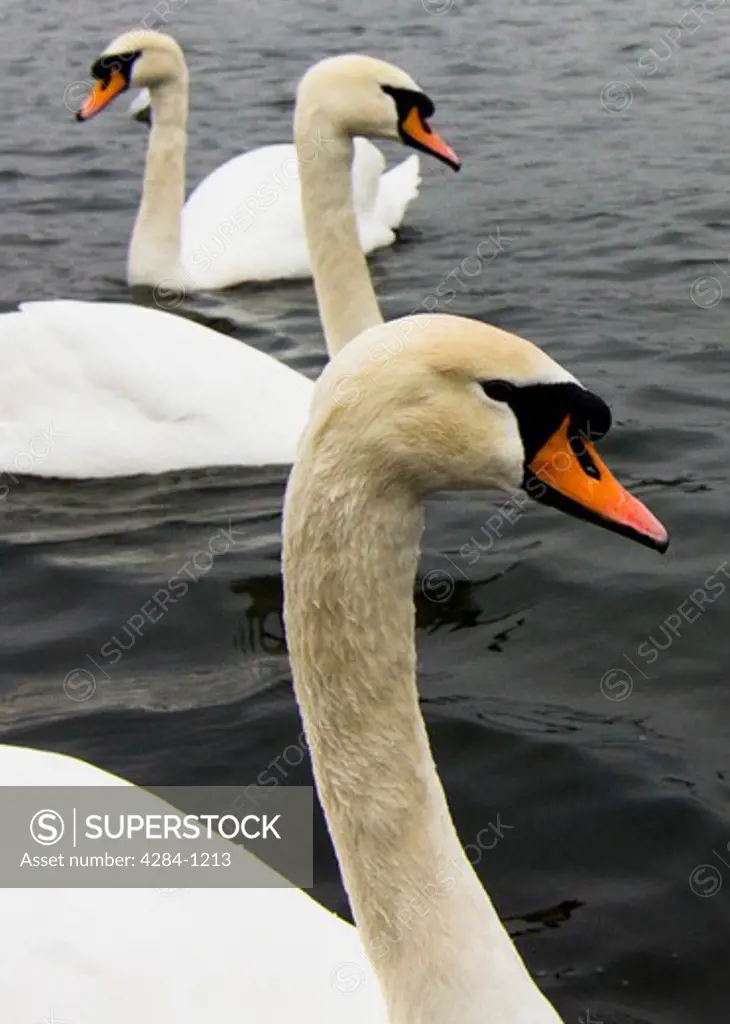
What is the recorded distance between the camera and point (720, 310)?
30.4ft

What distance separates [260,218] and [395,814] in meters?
8.13

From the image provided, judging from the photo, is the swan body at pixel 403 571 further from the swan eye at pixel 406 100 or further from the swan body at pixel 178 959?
the swan eye at pixel 406 100

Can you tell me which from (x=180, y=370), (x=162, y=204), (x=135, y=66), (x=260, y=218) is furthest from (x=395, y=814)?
(x=135, y=66)

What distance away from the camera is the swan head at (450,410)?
9.61 feet

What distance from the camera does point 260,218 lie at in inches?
432

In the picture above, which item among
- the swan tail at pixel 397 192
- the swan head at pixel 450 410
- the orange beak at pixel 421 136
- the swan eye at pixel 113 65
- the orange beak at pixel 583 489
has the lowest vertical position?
the swan tail at pixel 397 192

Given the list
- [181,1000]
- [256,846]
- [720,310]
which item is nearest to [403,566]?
[181,1000]

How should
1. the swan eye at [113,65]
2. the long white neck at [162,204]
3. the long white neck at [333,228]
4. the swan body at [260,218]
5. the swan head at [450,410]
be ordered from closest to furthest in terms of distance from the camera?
the swan head at [450,410]
the long white neck at [333,228]
the long white neck at [162,204]
the swan body at [260,218]
the swan eye at [113,65]

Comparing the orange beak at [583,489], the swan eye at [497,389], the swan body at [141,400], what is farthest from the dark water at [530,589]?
the swan eye at [497,389]

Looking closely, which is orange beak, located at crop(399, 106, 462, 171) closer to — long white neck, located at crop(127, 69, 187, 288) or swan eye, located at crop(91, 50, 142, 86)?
long white neck, located at crop(127, 69, 187, 288)

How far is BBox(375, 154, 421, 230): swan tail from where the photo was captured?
11.6m

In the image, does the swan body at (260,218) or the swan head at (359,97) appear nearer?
the swan head at (359,97)

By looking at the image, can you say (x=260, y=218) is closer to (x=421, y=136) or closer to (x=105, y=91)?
(x=105, y=91)

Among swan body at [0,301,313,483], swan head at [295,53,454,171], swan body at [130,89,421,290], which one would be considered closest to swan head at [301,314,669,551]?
swan body at [0,301,313,483]
